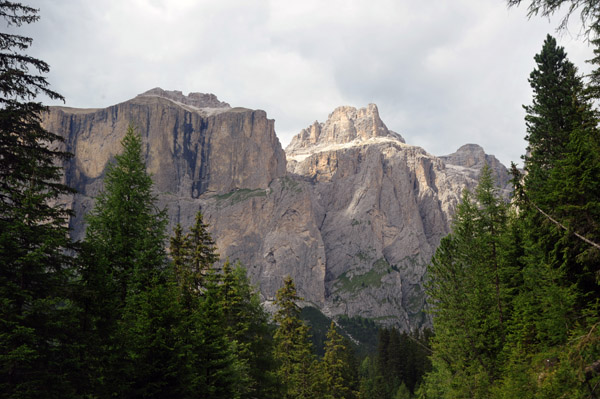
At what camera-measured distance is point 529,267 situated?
22156mm

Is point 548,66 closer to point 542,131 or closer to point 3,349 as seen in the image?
point 542,131

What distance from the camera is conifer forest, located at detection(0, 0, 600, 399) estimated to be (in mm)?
13383

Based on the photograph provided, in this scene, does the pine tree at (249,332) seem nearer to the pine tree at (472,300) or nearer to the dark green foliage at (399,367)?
the pine tree at (472,300)

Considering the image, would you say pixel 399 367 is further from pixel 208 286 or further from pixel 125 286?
pixel 125 286

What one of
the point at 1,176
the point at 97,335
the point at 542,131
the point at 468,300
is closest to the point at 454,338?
the point at 468,300

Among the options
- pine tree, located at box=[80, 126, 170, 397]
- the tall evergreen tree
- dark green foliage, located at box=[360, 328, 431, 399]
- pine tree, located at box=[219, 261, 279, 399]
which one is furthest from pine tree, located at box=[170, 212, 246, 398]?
dark green foliage, located at box=[360, 328, 431, 399]

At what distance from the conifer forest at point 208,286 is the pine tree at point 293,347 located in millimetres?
2520

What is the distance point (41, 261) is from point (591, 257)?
644 inches

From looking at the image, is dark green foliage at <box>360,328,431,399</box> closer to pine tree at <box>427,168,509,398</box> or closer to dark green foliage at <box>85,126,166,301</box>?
pine tree at <box>427,168,509,398</box>

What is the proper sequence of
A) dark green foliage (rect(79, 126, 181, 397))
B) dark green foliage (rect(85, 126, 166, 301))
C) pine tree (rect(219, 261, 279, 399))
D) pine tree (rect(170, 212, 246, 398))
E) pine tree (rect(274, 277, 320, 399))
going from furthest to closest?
pine tree (rect(274, 277, 320, 399)) → pine tree (rect(219, 261, 279, 399)) → dark green foliage (rect(85, 126, 166, 301)) → pine tree (rect(170, 212, 246, 398)) → dark green foliage (rect(79, 126, 181, 397))

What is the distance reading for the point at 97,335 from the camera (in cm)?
1534

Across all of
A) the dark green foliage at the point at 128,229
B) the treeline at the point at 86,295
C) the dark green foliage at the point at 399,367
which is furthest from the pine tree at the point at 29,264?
the dark green foliage at the point at 399,367

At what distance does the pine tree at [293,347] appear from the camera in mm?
38250

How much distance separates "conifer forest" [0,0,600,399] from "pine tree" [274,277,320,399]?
2520 millimetres
